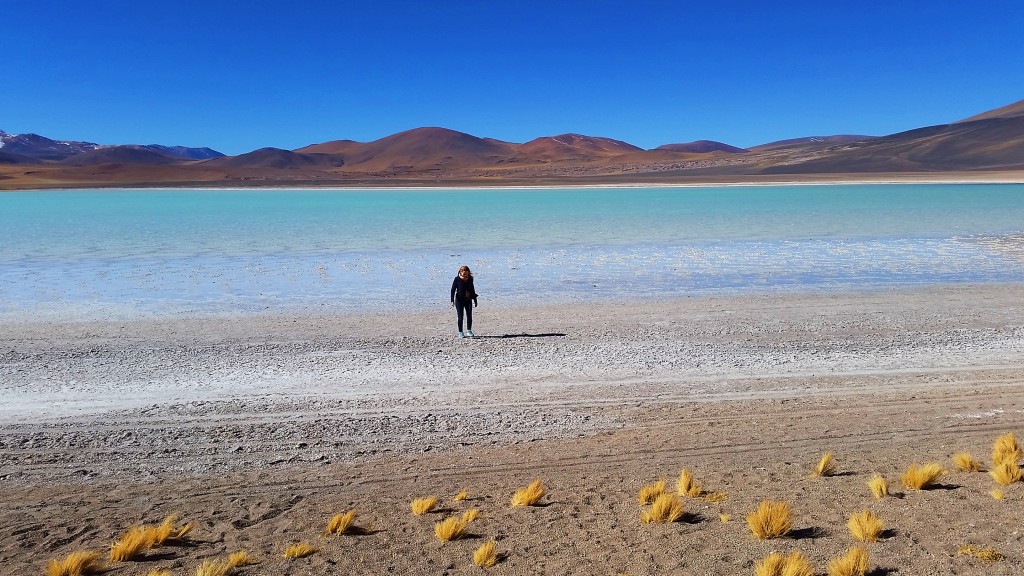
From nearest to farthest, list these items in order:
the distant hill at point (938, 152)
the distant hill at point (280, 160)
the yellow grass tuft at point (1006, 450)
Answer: the yellow grass tuft at point (1006, 450) → the distant hill at point (938, 152) → the distant hill at point (280, 160)

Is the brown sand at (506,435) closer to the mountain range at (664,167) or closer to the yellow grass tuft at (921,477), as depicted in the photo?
the yellow grass tuft at (921,477)

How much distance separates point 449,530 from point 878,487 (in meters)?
1.99

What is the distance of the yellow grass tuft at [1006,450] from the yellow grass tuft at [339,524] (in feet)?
10.3

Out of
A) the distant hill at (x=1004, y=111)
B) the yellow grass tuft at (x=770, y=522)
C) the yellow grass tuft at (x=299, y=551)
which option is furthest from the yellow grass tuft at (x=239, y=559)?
the distant hill at (x=1004, y=111)

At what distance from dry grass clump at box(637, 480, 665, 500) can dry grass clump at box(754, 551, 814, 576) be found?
769 mm

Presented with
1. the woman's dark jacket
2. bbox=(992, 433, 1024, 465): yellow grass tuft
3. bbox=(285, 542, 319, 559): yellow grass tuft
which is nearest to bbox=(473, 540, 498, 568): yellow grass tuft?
bbox=(285, 542, 319, 559): yellow grass tuft

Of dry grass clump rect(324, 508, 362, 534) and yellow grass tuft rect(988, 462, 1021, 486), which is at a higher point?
yellow grass tuft rect(988, 462, 1021, 486)

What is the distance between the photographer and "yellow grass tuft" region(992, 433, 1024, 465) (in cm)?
403

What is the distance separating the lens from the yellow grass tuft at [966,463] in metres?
4.04

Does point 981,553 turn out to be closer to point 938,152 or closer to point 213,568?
point 213,568

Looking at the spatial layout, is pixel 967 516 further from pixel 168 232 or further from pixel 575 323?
pixel 168 232

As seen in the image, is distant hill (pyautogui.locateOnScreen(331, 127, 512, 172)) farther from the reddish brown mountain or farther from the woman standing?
the woman standing

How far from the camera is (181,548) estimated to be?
11.2 feet

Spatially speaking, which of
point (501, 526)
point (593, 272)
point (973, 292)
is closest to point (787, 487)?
point (501, 526)
